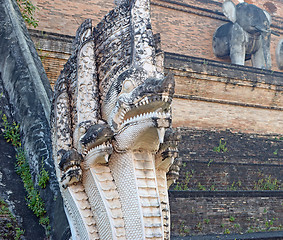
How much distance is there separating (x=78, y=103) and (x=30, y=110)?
60.9 inches

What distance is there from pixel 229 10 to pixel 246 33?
96 cm

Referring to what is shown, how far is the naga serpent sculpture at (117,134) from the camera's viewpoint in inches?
126

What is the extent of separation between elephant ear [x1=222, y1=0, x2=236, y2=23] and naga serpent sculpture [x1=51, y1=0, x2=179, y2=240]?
12.6 metres

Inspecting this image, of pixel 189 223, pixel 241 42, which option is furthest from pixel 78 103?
pixel 241 42

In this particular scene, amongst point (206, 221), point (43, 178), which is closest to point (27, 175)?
point (43, 178)

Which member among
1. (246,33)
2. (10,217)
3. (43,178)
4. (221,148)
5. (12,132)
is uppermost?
(246,33)

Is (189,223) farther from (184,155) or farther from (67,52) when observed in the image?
(67,52)

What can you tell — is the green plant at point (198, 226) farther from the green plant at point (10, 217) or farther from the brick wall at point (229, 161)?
the green plant at point (10, 217)

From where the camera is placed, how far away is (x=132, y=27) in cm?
350

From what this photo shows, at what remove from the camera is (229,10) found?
15.8 m

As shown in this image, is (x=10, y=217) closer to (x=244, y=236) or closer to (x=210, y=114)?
(x=244, y=236)

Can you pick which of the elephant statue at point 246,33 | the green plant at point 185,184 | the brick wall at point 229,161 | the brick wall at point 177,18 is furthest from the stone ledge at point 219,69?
the brick wall at point 177,18

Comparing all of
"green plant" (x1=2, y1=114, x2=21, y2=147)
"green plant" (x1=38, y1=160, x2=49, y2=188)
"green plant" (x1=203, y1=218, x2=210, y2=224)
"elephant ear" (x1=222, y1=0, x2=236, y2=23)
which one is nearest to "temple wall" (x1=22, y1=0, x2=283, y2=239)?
"green plant" (x1=203, y1=218, x2=210, y2=224)

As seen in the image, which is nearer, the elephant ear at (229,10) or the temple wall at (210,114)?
the temple wall at (210,114)
